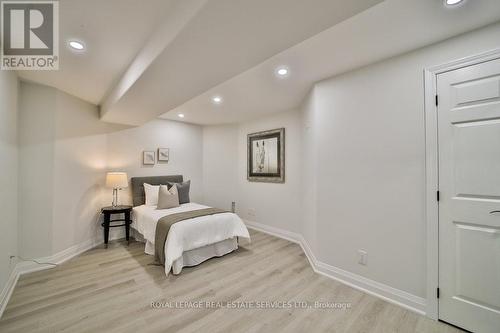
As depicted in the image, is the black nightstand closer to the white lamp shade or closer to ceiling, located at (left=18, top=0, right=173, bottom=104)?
the white lamp shade

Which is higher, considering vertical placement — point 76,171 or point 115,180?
point 76,171

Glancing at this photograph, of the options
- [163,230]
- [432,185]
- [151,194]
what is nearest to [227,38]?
[432,185]

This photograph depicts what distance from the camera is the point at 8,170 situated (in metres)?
2.20

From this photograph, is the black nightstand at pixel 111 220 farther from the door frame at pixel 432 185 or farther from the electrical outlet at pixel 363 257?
the door frame at pixel 432 185

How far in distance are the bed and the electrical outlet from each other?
1.65 metres

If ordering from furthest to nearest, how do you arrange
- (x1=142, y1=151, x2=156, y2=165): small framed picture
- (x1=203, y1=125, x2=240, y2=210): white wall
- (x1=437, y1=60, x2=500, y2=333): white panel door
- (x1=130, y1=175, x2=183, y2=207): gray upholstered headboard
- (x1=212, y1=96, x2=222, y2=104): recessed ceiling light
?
1. (x1=203, y1=125, x2=240, y2=210): white wall
2. (x1=142, y1=151, x2=156, y2=165): small framed picture
3. (x1=130, y1=175, x2=183, y2=207): gray upholstered headboard
4. (x1=212, y1=96, x2=222, y2=104): recessed ceiling light
5. (x1=437, y1=60, x2=500, y2=333): white panel door

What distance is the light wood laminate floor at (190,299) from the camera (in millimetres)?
1742

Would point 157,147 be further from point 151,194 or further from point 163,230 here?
point 163,230

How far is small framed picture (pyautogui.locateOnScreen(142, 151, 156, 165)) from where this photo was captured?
14.0ft

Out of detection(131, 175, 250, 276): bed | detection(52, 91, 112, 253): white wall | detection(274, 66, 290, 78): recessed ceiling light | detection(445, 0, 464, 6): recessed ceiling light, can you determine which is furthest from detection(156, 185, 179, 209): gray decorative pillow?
detection(445, 0, 464, 6): recessed ceiling light

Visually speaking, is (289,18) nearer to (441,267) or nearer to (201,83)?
(201,83)

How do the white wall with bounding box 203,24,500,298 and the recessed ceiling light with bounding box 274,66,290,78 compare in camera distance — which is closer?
the white wall with bounding box 203,24,500,298

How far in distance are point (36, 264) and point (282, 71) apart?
13.2 feet

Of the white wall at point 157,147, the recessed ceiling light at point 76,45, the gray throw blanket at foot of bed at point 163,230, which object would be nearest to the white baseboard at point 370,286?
the gray throw blanket at foot of bed at point 163,230
